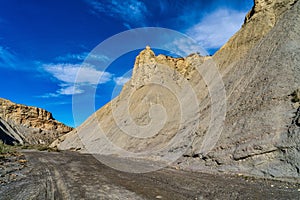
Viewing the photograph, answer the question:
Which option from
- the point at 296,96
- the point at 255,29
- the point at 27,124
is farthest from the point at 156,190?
the point at 27,124

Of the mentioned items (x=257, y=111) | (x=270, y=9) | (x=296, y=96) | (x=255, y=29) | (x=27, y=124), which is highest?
(x=27, y=124)

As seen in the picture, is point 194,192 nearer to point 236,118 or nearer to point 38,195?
point 38,195

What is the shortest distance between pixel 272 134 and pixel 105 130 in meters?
39.8

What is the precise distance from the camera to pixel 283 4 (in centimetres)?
2019

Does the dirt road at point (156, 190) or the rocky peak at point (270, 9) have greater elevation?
the rocky peak at point (270, 9)

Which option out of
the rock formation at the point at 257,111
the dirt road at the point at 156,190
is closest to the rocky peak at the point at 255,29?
the rock formation at the point at 257,111

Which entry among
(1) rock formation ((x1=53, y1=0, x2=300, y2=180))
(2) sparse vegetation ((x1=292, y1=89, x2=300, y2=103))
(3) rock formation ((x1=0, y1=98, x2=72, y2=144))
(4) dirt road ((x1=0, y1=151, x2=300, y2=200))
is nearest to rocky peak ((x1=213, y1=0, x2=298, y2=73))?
(1) rock formation ((x1=53, y1=0, x2=300, y2=180))

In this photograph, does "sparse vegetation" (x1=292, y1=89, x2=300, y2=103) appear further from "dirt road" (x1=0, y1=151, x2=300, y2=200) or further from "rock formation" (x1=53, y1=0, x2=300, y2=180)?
"dirt road" (x1=0, y1=151, x2=300, y2=200)

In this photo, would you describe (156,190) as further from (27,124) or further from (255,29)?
(27,124)

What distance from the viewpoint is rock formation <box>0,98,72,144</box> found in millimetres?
95050

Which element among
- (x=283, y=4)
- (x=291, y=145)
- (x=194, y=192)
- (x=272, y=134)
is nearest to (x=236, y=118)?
(x=272, y=134)

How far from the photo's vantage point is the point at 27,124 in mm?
106250

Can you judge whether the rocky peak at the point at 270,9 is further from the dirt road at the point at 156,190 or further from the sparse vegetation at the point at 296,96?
the dirt road at the point at 156,190

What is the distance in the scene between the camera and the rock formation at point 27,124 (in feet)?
312
